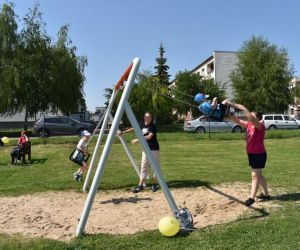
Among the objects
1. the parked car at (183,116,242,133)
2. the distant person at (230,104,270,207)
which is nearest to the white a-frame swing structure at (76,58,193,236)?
the distant person at (230,104,270,207)

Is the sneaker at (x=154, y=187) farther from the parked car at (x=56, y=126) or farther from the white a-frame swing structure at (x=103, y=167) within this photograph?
the parked car at (x=56, y=126)

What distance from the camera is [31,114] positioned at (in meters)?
34.1

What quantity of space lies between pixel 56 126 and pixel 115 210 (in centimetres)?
2642

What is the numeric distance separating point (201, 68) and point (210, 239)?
8474cm

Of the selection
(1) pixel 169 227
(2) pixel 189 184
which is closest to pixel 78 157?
(2) pixel 189 184

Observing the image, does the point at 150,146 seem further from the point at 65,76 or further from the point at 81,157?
the point at 65,76

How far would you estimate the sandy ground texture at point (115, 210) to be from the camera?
6938mm

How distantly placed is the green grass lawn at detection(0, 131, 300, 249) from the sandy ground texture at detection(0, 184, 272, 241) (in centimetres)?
43

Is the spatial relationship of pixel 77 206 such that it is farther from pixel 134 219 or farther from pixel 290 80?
pixel 290 80

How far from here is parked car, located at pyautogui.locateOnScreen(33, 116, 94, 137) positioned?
1314 inches

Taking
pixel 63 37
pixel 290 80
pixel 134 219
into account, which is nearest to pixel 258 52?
pixel 290 80

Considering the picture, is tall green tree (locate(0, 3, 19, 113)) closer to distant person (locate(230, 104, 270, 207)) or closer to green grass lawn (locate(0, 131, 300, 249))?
green grass lawn (locate(0, 131, 300, 249))

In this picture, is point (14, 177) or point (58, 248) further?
point (14, 177)

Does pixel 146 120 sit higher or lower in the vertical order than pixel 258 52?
lower
